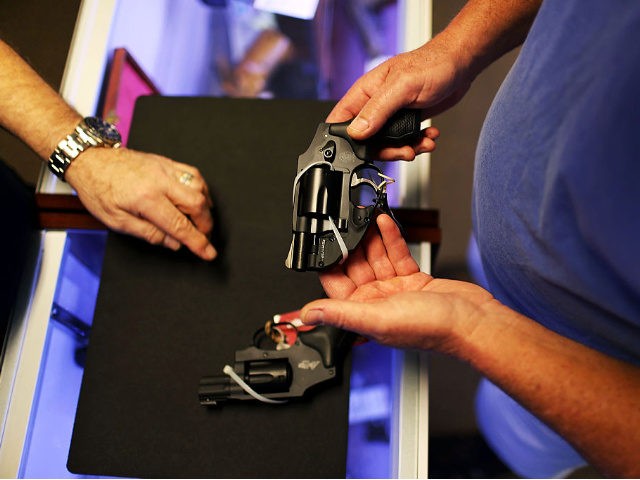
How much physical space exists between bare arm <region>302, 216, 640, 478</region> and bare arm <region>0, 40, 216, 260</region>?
1.02ft

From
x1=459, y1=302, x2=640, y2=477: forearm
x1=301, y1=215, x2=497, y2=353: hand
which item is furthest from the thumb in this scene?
x1=459, y1=302, x2=640, y2=477: forearm

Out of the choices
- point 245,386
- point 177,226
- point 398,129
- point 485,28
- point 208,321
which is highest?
point 485,28

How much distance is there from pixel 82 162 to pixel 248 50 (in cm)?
62

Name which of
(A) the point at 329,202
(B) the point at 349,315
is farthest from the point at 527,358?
(A) the point at 329,202

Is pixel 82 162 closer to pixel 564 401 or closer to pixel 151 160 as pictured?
pixel 151 160

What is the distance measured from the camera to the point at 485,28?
0.73 metres

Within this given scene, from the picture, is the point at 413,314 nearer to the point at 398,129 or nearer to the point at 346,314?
the point at 346,314

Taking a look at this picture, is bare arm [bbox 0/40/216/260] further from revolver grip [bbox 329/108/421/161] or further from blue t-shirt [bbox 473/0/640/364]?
blue t-shirt [bbox 473/0/640/364]

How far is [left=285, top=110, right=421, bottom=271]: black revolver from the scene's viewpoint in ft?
2.19

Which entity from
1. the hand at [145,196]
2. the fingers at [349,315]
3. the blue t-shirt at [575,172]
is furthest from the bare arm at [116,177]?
the blue t-shirt at [575,172]

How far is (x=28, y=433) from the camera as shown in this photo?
787 millimetres

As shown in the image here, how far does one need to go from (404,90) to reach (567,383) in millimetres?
432

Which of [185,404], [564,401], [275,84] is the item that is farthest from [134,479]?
[275,84]

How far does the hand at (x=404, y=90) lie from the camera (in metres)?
0.69
